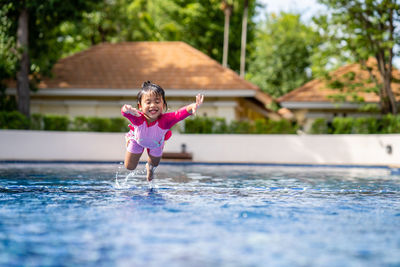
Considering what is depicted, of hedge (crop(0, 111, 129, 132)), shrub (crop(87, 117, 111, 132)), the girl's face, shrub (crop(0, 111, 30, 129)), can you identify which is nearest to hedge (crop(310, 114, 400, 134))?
hedge (crop(0, 111, 129, 132))

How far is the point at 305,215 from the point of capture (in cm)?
706

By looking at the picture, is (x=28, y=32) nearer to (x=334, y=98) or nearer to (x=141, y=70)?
(x=141, y=70)

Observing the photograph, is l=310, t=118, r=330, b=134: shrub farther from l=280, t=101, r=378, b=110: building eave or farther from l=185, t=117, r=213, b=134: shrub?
l=185, t=117, r=213, b=134: shrub

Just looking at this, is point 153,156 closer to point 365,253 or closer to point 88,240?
point 88,240

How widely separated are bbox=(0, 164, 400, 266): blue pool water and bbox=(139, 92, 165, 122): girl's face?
1.54 m

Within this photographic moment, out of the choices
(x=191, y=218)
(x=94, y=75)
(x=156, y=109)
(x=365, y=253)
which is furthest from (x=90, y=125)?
(x=365, y=253)

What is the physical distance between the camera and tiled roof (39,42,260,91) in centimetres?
2703

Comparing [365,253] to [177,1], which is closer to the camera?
[365,253]

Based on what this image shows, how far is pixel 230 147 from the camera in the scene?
24.5m

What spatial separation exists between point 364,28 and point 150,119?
18.1 meters

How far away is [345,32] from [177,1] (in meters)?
23.3

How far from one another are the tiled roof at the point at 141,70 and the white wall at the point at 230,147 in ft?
11.0

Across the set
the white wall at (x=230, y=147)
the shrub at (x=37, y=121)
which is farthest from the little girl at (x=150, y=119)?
the shrub at (x=37, y=121)

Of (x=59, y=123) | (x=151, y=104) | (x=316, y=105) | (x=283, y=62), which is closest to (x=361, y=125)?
(x=316, y=105)
